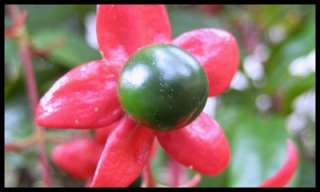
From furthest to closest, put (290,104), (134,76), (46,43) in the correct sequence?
(290,104), (46,43), (134,76)

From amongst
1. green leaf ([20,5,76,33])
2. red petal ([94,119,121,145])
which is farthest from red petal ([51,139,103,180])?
green leaf ([20,5,76,33])

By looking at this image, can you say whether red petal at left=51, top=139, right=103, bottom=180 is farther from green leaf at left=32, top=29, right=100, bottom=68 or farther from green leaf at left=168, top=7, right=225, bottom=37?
green leaf at left=168, top=7, right=225, bottom=37

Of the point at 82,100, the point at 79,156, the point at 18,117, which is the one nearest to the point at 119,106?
the point at 82,100

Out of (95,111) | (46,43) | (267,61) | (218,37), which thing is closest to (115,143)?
(95,111)

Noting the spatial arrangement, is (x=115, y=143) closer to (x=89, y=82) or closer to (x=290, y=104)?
(x=89, y=82)

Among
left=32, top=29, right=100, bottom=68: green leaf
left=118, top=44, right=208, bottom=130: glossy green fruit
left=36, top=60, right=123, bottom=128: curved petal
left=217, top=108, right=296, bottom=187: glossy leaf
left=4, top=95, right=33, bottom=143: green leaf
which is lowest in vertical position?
left=4, top=95, right=33, bottom=143: green leaf

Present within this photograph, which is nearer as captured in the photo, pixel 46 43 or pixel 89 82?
pixel 89 82

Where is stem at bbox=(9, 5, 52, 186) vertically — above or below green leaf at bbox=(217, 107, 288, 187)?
above
